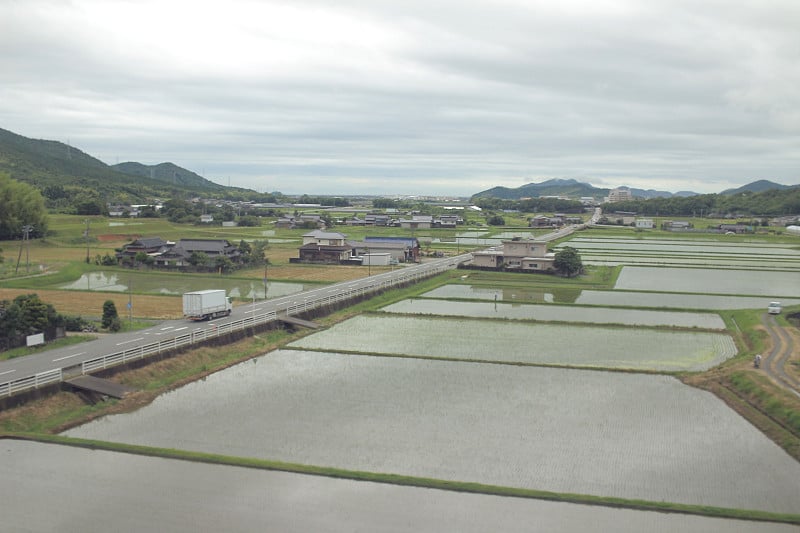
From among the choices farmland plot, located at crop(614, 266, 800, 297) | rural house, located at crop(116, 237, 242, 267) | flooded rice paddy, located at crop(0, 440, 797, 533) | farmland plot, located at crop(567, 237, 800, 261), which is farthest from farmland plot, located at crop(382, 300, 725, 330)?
farmland plot, located at crop(567, 237, 800, 261)

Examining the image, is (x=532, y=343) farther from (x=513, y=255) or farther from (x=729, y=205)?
(x=729, y=205)

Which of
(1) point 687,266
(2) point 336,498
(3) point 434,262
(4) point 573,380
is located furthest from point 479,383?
(1) point 687,266

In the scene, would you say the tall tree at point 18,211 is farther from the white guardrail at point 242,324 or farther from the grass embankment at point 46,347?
the grass embankment at point 46,347

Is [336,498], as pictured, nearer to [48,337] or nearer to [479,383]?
[479,383]

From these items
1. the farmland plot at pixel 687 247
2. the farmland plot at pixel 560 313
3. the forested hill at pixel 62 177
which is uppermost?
the forested hill at pixel 62 177

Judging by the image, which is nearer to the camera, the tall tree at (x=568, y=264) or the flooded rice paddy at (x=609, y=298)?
the flooded rice paddy at (x=609, y=298)

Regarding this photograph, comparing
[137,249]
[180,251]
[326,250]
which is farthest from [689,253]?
[137,249]

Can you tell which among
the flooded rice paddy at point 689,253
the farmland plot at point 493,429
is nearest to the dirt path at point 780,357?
the farmland plot at point 493,429

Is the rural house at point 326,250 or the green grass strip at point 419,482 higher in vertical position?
the rural house at point 326,250
